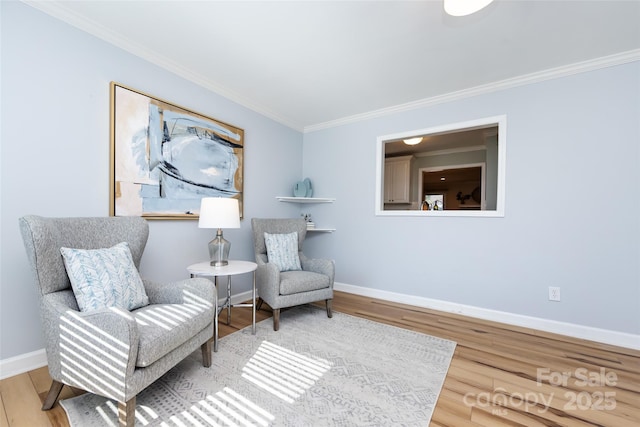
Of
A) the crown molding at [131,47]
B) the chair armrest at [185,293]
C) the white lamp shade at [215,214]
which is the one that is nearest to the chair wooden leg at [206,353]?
the chair armrest at [185,293]

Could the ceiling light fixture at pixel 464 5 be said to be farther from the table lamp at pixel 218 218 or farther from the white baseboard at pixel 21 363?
the white baseboard at pixel 21 363

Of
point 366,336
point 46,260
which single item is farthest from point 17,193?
point 366,336

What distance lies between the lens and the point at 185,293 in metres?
1.71

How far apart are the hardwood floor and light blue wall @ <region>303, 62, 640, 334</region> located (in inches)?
16.5

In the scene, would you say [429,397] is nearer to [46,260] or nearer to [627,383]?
[627,383]

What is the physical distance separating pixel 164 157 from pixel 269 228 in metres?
1.26

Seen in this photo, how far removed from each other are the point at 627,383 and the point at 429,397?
1364 millimetres

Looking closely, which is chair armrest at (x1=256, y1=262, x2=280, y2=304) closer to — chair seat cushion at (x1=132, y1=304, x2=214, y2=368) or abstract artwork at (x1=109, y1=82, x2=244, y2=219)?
chair seat cushion at (x1=132, y1=304, x2=214, y2=368)

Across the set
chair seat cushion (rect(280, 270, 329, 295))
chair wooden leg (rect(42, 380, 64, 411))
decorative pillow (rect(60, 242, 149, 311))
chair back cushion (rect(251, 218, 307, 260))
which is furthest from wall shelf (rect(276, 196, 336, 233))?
chair wooden leg (rect(42, 380, 64, 411))

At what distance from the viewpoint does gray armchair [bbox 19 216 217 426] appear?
118cm

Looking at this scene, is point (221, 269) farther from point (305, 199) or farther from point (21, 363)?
point (305, 199)

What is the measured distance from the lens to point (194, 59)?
238 centimetres

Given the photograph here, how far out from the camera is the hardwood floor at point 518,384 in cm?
137

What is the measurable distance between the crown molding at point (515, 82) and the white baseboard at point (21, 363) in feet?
12.3
